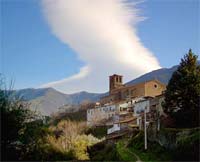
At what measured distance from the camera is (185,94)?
851 inches

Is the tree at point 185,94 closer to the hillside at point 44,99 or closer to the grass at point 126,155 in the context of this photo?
the grass at point 126,155

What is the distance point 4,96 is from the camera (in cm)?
819

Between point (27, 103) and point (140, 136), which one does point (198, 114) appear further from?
point (27, 103)

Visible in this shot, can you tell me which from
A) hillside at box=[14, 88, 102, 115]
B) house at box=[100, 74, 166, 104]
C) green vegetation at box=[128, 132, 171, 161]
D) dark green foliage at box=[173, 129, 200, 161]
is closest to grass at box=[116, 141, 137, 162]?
green vegetation at box=[128, 132, 171, 161]

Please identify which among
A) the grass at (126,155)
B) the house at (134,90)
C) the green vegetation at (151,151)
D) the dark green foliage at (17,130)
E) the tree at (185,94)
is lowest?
the grass at (126,155)

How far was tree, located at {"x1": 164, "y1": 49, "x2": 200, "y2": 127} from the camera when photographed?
20312 millimetres

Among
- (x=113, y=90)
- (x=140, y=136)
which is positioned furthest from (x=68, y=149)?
(x=113, y=90)

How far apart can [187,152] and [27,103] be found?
7.87 metres

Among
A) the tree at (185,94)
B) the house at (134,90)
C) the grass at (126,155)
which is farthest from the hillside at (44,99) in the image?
the house at (134,90)

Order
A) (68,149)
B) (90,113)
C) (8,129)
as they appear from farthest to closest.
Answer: (90,113), (68,149), (8,129)

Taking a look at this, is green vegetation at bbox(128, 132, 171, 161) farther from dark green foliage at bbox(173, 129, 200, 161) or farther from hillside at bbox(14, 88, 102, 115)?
hillside at bbox(14, 88, 102, 115)

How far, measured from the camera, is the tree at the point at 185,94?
20312 mm

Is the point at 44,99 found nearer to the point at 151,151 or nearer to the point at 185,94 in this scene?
the point at 151,151

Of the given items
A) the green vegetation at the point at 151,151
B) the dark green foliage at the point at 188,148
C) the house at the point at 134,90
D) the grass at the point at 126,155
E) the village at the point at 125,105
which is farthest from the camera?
the house at the point at 134,90
